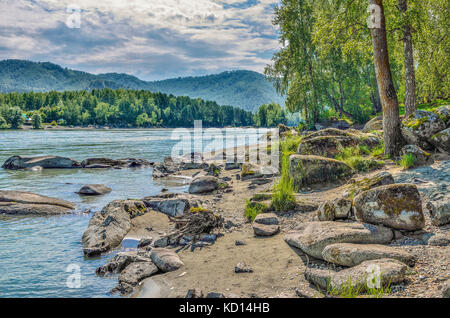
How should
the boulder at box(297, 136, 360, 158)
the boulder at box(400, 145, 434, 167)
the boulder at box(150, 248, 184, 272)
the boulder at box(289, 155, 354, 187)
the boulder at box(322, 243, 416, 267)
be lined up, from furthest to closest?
the boulder at box(297, 136, 360, 158) < the boulder at box(289, 155, 354, 187) < the boulder at box(400, 145, 434, 167) < the boulder at box(150, 248, 184, 272) < the boulder at box(322, 243, 416, 267)

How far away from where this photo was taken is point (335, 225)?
648 centimetres

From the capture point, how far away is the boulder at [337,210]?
7.20 meters

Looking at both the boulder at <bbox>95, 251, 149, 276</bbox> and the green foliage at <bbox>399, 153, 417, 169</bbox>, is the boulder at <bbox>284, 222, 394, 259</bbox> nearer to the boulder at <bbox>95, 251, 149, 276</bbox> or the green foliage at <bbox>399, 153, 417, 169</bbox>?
the boulder at <bbox>95, 251, 149, 276</bbox>

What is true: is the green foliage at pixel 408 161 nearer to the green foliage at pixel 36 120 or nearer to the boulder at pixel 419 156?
the boulder at pixel 419 156

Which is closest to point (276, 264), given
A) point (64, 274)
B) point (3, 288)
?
point (64, 274)

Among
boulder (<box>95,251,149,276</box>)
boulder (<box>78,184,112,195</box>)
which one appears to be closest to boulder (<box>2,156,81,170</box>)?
boulder (<box>78,184,112,195</box>)

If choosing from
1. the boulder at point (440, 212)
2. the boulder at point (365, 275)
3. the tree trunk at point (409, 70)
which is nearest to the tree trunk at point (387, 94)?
the tree trunk at point (409, 70)

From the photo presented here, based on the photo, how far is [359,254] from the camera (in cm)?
525

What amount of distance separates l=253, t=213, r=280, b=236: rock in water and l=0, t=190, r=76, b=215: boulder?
7642mm

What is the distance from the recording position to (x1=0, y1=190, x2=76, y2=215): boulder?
11.5 metres

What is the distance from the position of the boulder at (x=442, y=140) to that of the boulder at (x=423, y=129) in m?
0.28

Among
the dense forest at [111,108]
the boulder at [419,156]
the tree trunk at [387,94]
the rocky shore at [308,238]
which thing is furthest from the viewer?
the dense forest at [111,108]

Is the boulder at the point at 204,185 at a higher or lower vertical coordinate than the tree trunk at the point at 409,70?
lower

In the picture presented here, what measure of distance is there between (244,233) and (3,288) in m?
5.34
